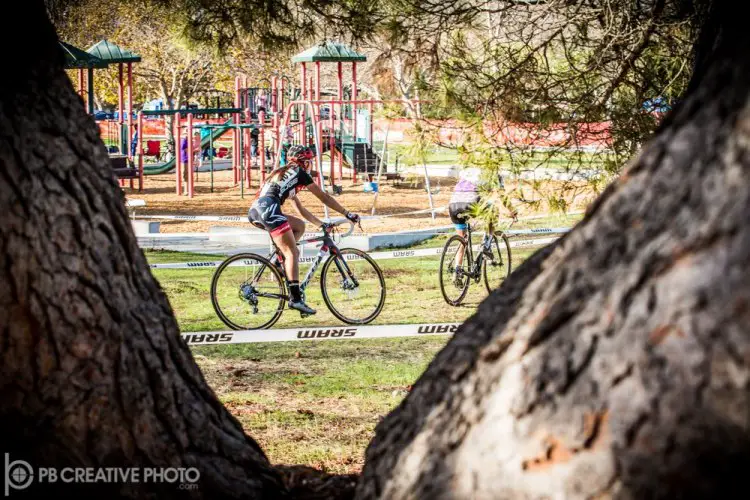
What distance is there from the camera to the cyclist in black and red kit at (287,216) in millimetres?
10055

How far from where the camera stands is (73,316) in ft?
7.99


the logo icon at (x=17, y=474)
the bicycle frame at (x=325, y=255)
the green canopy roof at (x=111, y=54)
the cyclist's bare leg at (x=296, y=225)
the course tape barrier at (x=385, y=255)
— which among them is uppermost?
the green canopy roof at (x=111, y=54)

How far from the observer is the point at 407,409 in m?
2.46

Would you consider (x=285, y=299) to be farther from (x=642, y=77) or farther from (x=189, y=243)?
(x=189, y=243)

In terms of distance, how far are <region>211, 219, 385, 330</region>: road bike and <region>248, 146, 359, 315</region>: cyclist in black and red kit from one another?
0.14 meters

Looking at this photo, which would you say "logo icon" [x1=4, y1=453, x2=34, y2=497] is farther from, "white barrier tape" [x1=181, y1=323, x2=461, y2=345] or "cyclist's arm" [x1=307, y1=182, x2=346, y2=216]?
"cyclist's arm" [x1=307, y1=182, x2=346, y2=216]

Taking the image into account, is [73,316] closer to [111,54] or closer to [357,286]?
[357,286]

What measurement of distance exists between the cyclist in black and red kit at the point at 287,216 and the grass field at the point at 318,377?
26.5 inches

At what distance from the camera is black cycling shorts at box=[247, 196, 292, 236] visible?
10.0 metres

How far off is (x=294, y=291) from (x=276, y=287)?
22cm

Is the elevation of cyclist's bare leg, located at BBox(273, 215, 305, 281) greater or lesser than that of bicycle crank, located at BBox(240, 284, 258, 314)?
greater

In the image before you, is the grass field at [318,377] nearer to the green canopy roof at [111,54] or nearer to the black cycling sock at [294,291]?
the black cycling sock at [294,291]

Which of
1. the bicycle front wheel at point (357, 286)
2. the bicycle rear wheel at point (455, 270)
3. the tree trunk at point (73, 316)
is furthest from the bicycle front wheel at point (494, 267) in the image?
the tree trunk at point (73, 316)

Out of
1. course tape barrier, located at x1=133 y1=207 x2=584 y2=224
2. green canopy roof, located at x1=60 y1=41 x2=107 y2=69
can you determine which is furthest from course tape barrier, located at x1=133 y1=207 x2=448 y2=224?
green canopy roof, located at x1=60 y1=41 x2=107 y2=69
